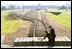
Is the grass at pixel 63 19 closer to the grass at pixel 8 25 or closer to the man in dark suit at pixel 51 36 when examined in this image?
the grass at pixel 8 25

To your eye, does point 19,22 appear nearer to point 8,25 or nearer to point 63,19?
point 8,25

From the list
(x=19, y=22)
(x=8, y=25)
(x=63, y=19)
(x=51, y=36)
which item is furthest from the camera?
(x=63, y=19)

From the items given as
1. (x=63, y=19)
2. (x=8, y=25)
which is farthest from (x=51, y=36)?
(x=63, y=19)

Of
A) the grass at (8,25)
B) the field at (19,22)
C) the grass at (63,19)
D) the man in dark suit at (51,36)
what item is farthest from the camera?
the grass at (63,19)

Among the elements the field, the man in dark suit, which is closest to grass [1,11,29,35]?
the field

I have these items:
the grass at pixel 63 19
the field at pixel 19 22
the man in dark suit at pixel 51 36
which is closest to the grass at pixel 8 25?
the field at pixel 19 22

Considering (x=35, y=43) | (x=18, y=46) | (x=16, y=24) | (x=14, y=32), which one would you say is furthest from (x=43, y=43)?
(x=16, y=24)

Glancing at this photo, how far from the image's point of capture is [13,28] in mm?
13789

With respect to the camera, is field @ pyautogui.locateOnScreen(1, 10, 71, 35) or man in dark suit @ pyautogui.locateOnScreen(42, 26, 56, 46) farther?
field @ pyautogui.locateOnScreen(1, 10, 71, 35)

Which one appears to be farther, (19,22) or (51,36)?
(19,22)

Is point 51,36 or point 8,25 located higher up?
point 51,36

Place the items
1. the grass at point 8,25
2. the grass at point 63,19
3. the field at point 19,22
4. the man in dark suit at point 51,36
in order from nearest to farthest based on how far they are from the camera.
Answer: the man in dark suit at point 51,36
the grass at point 8,25
the field at point 19,22
the grass at point 63,19

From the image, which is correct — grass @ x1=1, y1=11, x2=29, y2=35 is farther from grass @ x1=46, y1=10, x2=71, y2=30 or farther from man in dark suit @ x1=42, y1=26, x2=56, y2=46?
man in dark suit @ x1=42, y1=26, x2=56, y2=46

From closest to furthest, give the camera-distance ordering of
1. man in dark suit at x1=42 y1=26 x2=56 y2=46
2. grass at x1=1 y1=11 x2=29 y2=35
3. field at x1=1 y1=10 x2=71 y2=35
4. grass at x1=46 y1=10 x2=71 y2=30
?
man in dark suit at x1=42 y1=26 x2=56 y2=46 → grass at x1=1 y1=11 x2=29 y2=35 → field at x1=1 y1=10 x2=71 y2=35 → grass at x1=46 y1=10 x2=71 y2=30
